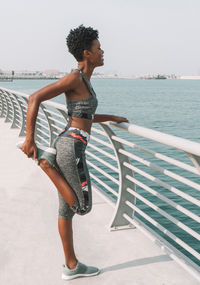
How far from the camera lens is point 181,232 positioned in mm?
7746

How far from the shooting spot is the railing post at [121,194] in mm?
3305

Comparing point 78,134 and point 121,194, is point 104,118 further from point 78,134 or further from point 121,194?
point 121,194

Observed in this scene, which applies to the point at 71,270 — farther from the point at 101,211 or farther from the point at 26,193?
the point at 26,193

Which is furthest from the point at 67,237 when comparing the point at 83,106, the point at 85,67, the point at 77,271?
the point at 85,67

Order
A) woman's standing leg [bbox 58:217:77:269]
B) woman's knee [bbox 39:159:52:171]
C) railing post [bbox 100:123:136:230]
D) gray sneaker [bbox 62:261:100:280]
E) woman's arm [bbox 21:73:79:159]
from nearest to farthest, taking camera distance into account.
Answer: woman's arm [bbox 21:73:79:159]
woman's knee [bbox 39:159:52:171]
woman's standing leg [bbox 58:217:77:269]
gray sneaker [bbox 62:261:100:280]
railing post [bbox 100:123:136:230]

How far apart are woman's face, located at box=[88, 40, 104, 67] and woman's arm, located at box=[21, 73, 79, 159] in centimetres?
21

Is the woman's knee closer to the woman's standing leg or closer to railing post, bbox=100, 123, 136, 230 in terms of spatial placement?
the woman's standing leg

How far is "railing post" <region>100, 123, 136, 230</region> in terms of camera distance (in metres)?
3.30

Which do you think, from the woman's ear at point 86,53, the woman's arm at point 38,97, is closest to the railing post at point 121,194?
the woman's ear at point 86,53

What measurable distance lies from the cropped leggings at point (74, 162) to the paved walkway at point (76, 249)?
711 millimetres

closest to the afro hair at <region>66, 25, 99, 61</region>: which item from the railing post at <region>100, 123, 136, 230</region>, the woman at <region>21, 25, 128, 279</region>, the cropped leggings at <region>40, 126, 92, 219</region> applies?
the woman at <region>21, 25, 128, 279</region>

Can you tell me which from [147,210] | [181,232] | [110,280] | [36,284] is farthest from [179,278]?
[147,210]

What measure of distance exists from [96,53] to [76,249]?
1.69 m

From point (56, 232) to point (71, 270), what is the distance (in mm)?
837
